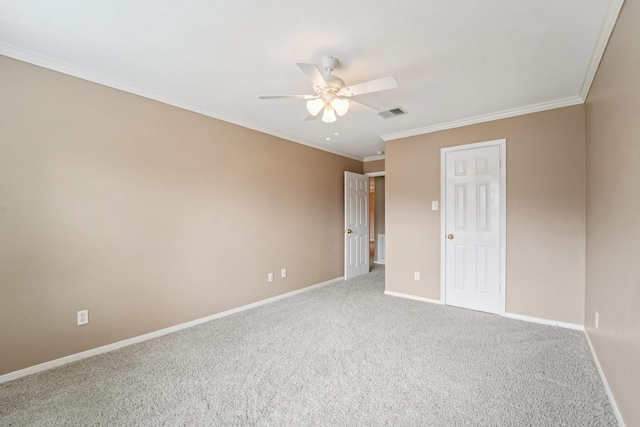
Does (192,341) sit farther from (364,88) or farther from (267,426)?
(364,88)

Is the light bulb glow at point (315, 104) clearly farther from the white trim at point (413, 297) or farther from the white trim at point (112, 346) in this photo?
the white trim at point (413, 297)

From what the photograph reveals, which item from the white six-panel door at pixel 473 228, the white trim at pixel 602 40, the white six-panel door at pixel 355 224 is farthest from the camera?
the white six-panel door at pixel 355 224

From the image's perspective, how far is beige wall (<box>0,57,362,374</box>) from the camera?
2.11 meters

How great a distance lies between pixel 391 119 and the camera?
11.7 ft

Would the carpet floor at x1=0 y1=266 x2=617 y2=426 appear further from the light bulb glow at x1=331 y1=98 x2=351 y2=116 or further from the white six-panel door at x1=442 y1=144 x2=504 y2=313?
the light bulb glow at x1=331 y1=98 x2=351 y2=116

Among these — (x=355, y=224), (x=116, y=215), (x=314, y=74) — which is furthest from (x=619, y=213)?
(x=355, y=224)

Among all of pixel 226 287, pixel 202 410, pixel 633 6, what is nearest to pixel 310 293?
pixel 226 287

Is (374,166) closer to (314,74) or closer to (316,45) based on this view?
(316,45)

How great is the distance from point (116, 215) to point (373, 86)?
7.98 feet

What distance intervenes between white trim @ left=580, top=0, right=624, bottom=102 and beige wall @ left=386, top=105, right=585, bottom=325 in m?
0.59

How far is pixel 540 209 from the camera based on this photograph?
3.15m

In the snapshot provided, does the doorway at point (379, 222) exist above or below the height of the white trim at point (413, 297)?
above

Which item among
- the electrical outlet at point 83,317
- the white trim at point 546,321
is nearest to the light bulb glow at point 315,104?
the electrical outlet at point 83,317

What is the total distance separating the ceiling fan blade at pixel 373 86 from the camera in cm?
192
